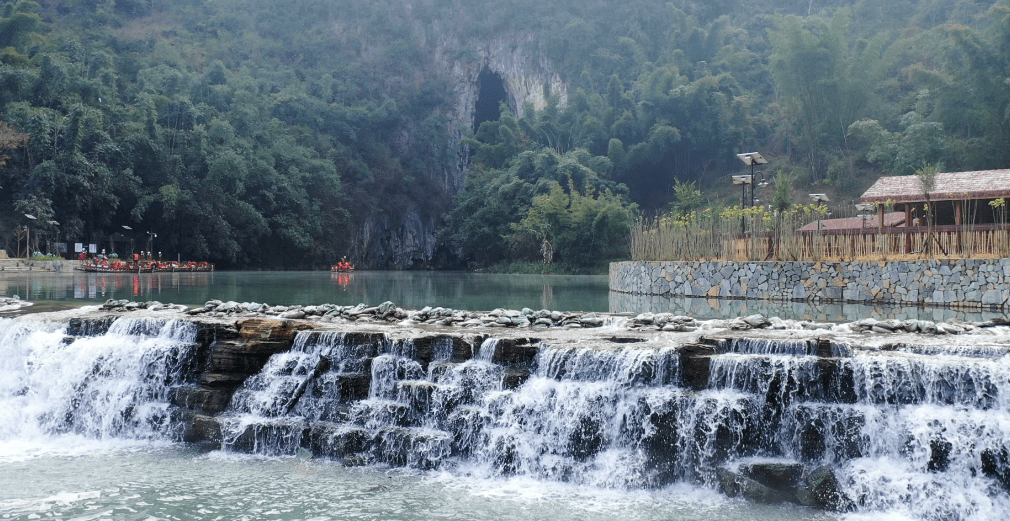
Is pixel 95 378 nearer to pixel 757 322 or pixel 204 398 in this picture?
pixel 204 398

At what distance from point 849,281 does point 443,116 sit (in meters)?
40.0

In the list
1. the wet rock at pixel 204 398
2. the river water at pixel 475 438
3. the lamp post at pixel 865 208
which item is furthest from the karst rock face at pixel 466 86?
the wet rock at pixel 204 398

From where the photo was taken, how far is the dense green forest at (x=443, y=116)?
3291 centimetres

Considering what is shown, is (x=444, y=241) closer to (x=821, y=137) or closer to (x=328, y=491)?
(x=821, y=137)

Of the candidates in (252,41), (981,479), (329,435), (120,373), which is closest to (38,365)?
(120,373)

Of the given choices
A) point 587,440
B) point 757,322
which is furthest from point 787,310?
point 587,440

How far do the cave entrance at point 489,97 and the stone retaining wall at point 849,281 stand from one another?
40.1 m

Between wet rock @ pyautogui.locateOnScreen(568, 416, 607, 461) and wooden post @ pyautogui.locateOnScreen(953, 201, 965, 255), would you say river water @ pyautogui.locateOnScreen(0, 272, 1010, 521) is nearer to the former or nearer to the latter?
wet rock @ pyautogui.locateOnScreen(568, 416, 607, 461)

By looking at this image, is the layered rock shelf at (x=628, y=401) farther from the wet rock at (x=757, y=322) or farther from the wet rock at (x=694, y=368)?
the wet rock at (x=757, y=322)

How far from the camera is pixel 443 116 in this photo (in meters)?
52.6

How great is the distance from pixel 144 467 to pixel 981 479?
7112 mm

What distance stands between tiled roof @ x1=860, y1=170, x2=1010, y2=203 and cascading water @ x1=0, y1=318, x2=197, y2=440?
1588 centimetres

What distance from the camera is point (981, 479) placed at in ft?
19.2

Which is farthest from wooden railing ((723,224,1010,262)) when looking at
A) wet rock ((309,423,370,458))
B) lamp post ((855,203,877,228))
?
wet rock ((309,423,370,458))
